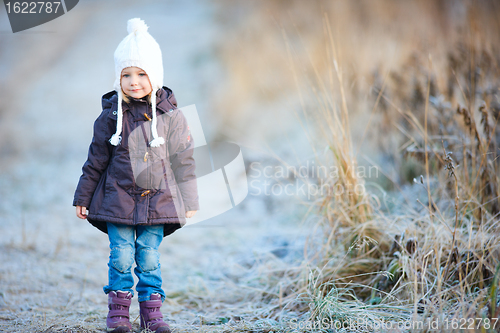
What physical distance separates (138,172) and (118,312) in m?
0.62

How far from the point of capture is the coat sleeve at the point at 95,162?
1.69 m

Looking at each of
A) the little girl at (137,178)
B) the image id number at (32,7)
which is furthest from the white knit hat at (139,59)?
the image id number at (32,7)

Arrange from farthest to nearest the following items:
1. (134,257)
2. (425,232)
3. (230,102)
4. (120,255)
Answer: (230,102) → (425,232) → (134,257) → (120,255)

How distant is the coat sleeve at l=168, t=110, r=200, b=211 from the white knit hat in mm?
85

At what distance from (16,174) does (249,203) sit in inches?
108

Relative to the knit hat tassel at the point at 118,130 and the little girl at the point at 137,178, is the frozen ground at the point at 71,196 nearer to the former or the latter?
the little girl at the point at 137,178

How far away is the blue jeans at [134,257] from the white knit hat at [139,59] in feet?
1.28

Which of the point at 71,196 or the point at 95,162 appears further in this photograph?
the point at 71,196

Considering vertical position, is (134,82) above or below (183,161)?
above

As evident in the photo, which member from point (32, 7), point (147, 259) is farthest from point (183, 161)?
point (32, 7)

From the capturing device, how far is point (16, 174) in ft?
14.9

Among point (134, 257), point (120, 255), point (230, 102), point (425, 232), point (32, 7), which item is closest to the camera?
point (120, 255)

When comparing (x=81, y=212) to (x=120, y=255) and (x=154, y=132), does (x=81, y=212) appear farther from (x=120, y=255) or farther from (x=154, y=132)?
(x=154, y=132)

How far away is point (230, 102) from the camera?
551cm
